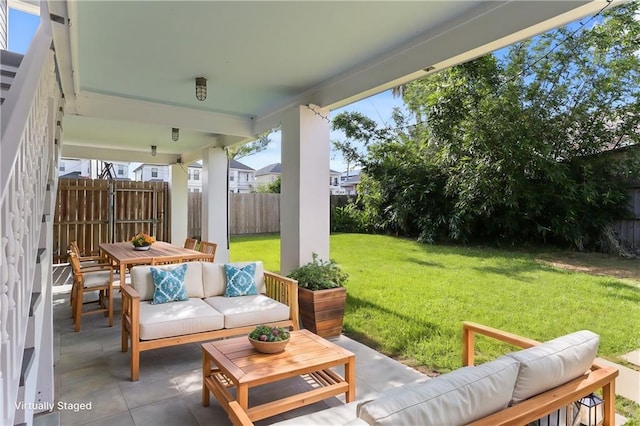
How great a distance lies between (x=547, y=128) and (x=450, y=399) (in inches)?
324

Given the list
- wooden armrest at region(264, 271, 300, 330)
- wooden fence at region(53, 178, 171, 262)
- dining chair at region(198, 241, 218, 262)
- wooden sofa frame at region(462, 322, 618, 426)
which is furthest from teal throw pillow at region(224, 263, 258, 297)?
wooden fence at region(53, 178, 171, 262)

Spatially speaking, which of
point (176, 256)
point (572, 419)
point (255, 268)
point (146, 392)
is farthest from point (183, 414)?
point (176, 256)

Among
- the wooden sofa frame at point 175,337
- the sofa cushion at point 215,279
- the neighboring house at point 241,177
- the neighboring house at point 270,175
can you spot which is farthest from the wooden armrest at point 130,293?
the neighboring house at point 270,175

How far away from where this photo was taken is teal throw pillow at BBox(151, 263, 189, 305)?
149 inches

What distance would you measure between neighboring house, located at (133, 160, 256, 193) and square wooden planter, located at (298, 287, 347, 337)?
59.6ft

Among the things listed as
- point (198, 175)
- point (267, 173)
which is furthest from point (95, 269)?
point (267, 173)

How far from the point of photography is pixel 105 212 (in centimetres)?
988

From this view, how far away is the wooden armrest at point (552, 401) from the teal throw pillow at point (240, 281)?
9.99 feet

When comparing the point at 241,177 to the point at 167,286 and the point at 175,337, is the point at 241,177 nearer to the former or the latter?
the point at 167,286

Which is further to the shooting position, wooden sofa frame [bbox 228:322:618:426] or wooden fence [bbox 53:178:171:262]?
wooden fence [bbox 53:178:171:262]

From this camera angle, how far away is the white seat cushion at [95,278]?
472cm

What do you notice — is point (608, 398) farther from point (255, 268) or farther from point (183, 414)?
point (255, 268)

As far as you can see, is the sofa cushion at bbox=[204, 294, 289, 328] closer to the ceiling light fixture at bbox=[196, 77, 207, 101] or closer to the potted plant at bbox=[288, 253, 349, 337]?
the potted plant at bbox=[288, 253, 349, 337]
